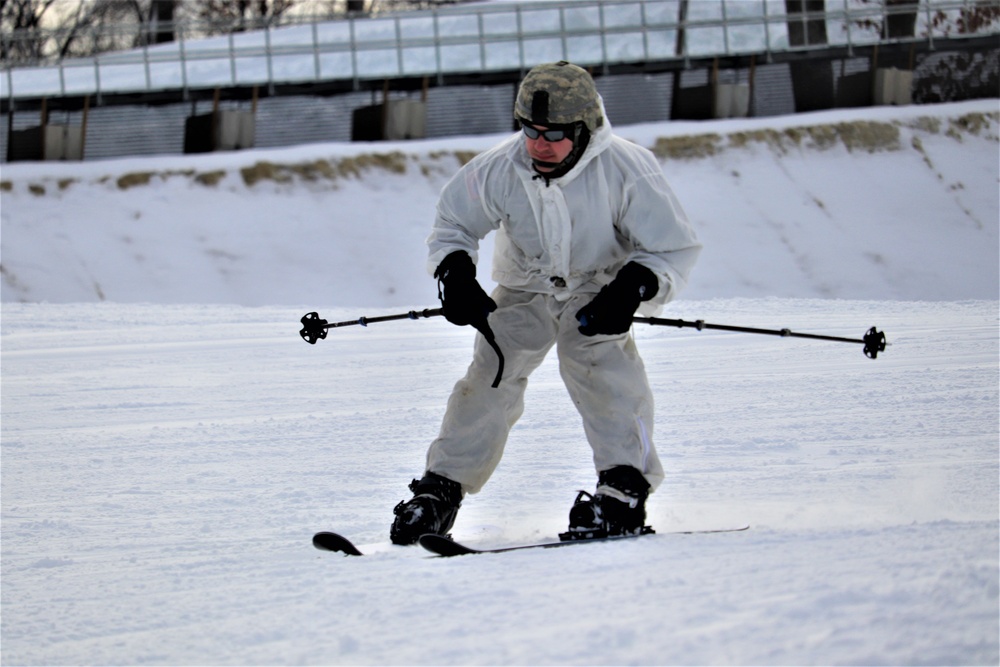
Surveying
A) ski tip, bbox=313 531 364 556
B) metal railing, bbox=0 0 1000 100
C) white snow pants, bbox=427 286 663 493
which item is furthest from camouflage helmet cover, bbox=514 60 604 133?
metal railing, bbox=0 0 1000 100

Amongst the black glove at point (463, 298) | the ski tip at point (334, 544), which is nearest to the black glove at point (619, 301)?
the black glove at point (463, 298)

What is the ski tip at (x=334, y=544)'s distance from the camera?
3.69m

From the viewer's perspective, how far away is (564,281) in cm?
394

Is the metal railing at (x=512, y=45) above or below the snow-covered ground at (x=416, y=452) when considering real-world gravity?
above

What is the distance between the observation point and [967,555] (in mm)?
2953

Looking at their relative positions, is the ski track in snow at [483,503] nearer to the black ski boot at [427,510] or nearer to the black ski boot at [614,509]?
the black ski boot at [427,510]

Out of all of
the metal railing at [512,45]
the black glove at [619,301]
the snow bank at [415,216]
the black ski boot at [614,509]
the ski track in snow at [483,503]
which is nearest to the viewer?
the ski track in snow at [483,503]

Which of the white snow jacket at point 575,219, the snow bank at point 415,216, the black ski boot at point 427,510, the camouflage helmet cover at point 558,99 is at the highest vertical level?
the snow bank at point 415,216

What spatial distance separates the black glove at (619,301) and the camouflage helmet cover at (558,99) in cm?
48

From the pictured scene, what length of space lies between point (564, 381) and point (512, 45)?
13248mm

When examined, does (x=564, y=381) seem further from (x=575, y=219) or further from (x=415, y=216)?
(x=415, y=216)

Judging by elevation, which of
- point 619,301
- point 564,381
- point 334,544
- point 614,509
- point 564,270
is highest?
point 564,270

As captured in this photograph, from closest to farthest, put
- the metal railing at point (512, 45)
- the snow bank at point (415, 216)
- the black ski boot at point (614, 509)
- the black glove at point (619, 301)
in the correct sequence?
the black glove at point (619, 301) < the black ski boot at point (614, 509) < the snow bank at point (415, 216) < the metal railing at point (512, 45)

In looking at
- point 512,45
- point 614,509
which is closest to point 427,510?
point 614,509
